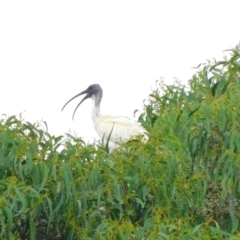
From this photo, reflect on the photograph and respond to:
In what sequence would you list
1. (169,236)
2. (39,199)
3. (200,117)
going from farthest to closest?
(200,117)
(39,199)
(169,236)

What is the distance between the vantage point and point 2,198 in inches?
336

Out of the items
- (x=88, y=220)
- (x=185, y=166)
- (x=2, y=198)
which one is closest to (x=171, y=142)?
(x=185, y=166)

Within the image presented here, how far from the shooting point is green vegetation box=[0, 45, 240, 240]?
888 cm

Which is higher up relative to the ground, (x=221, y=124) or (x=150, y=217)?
(x=221, y=124)

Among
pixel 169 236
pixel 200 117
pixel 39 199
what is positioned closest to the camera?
pixel 169 236

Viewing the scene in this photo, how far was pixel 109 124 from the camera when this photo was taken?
15.1m

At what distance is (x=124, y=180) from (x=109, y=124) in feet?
19.9

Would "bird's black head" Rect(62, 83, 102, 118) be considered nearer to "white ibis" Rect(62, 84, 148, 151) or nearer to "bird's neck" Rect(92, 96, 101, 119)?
"white ibis" Rect(62, 84, 148, 151)

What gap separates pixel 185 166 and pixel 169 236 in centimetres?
111

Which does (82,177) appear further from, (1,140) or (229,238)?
(229,238)

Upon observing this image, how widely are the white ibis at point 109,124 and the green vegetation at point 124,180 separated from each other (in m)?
3.27

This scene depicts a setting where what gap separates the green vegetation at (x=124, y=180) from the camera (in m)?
8.88

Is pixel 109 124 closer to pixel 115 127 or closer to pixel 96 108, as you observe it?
pixel 115 127

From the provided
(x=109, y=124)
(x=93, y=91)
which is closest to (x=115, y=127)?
(x=109, y=124)
